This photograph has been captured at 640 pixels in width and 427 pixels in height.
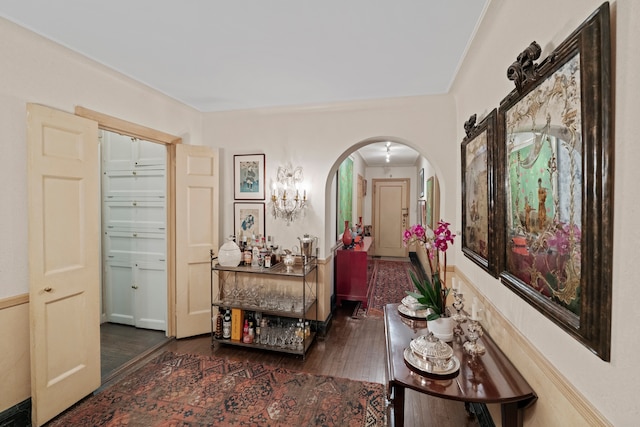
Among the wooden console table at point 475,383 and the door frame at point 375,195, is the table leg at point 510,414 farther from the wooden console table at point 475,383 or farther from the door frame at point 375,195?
the door frame at point 375,195

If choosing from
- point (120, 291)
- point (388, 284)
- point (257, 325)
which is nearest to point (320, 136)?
point (257, 325)

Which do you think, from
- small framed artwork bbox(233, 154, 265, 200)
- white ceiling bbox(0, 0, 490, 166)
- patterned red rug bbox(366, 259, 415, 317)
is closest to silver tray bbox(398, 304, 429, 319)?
patterned red rug bbox(366, 259, 415, 317)

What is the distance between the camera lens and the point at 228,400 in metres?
2.31

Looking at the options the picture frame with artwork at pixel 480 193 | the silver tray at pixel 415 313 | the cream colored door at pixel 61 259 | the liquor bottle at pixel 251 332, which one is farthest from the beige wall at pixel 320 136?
the cream colored door at pixel 61 259

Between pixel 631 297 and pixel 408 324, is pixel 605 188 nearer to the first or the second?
pixel 631 297

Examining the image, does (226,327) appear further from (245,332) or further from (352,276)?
(352,276)

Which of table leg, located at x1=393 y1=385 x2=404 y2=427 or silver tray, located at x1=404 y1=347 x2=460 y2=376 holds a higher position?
silver tray, located at x1=404 y1=347 x2=460 y2=376

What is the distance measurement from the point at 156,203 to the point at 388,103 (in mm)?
2927

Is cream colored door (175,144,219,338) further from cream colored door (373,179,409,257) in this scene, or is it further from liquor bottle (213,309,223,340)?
cream colored door (373,179,409,257)

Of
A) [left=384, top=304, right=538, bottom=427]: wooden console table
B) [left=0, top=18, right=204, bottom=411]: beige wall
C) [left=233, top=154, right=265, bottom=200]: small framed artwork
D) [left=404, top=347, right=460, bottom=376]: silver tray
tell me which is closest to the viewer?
[left=384, top=304, right=538, bottom=427]: wooden console table

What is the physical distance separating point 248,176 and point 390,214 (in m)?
5.54

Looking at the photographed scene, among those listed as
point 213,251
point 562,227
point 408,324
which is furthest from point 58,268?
point 562,227

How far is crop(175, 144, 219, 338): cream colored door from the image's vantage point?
3260 mm

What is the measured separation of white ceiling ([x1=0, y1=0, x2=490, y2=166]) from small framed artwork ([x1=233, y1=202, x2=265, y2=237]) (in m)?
1.29
